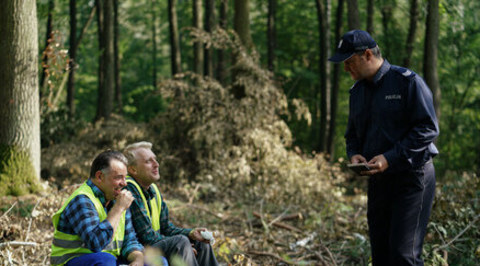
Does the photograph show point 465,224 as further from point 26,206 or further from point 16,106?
point 16,106

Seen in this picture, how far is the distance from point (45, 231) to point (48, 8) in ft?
29.7

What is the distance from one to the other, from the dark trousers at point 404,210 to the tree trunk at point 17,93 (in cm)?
615

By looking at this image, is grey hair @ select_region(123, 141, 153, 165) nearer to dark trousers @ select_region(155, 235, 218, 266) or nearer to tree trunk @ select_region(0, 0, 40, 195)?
dark trousers @ select_region(155, 235, 218, 266)

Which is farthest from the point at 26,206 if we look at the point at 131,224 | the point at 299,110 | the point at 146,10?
the point at 146,10

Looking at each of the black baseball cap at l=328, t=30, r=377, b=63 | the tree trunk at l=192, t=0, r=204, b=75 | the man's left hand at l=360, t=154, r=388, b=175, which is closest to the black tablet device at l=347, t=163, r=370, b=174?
the man's left hand at l=360, t=154, r=388, b=175

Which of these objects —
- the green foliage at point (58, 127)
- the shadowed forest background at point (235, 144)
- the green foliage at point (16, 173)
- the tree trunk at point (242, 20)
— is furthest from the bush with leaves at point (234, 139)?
the green foliage at point (16, 173)

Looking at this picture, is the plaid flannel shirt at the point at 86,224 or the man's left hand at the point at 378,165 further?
the man's left hand at the point at 378,165

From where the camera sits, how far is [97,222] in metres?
3.63

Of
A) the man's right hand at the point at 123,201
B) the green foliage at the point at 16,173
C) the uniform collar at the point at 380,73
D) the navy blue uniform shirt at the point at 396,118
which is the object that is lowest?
the green foliage at the point at 16,173

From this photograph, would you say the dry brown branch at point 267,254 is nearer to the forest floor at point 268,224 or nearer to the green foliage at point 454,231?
the forest floor at point 268,224

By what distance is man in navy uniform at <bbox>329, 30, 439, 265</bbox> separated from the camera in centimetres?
375

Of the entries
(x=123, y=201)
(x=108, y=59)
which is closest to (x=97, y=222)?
(x=123, y=201)

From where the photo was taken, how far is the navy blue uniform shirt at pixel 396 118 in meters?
3.73

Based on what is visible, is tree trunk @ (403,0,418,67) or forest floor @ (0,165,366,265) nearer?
forest floor @ (0,165,366,265)
